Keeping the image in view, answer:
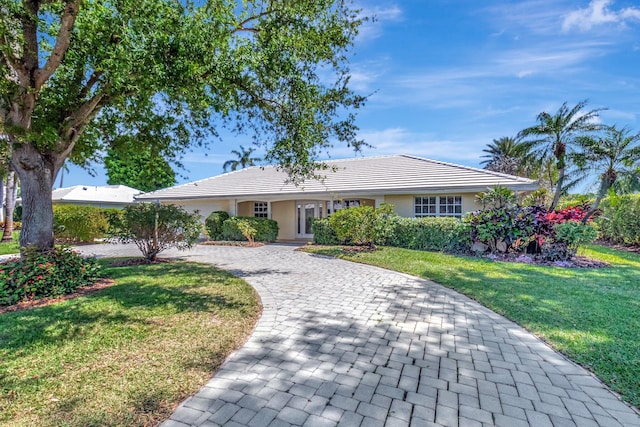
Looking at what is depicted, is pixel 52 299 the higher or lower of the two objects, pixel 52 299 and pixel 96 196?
the lower

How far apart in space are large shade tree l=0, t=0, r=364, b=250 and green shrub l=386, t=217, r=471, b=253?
5833mm

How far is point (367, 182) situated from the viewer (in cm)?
1703

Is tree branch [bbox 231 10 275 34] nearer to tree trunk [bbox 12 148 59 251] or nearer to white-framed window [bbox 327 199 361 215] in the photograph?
tree trunk [bbox 12 148 59 251]

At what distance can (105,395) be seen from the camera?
2.95 metres

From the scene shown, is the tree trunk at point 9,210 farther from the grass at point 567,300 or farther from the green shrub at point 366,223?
the grass at point 567,300

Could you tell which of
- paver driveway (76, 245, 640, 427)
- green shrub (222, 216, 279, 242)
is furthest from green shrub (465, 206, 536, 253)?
green shrub (222, 216, 279, 242)

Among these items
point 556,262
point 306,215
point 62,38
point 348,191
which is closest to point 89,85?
point 62,38

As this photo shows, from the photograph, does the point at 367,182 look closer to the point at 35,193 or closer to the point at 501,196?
the point at 501,196

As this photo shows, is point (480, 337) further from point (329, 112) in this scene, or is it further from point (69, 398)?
point (329, 112)

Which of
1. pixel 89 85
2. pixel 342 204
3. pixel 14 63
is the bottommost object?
pixel 342 204

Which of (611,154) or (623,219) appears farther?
(623,219)

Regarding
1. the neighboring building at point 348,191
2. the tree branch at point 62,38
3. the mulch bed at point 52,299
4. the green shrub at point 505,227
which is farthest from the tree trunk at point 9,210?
the green shrub at point 505,227

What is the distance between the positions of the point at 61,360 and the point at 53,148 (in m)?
5.24

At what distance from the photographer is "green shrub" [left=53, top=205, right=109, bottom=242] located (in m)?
16.9
